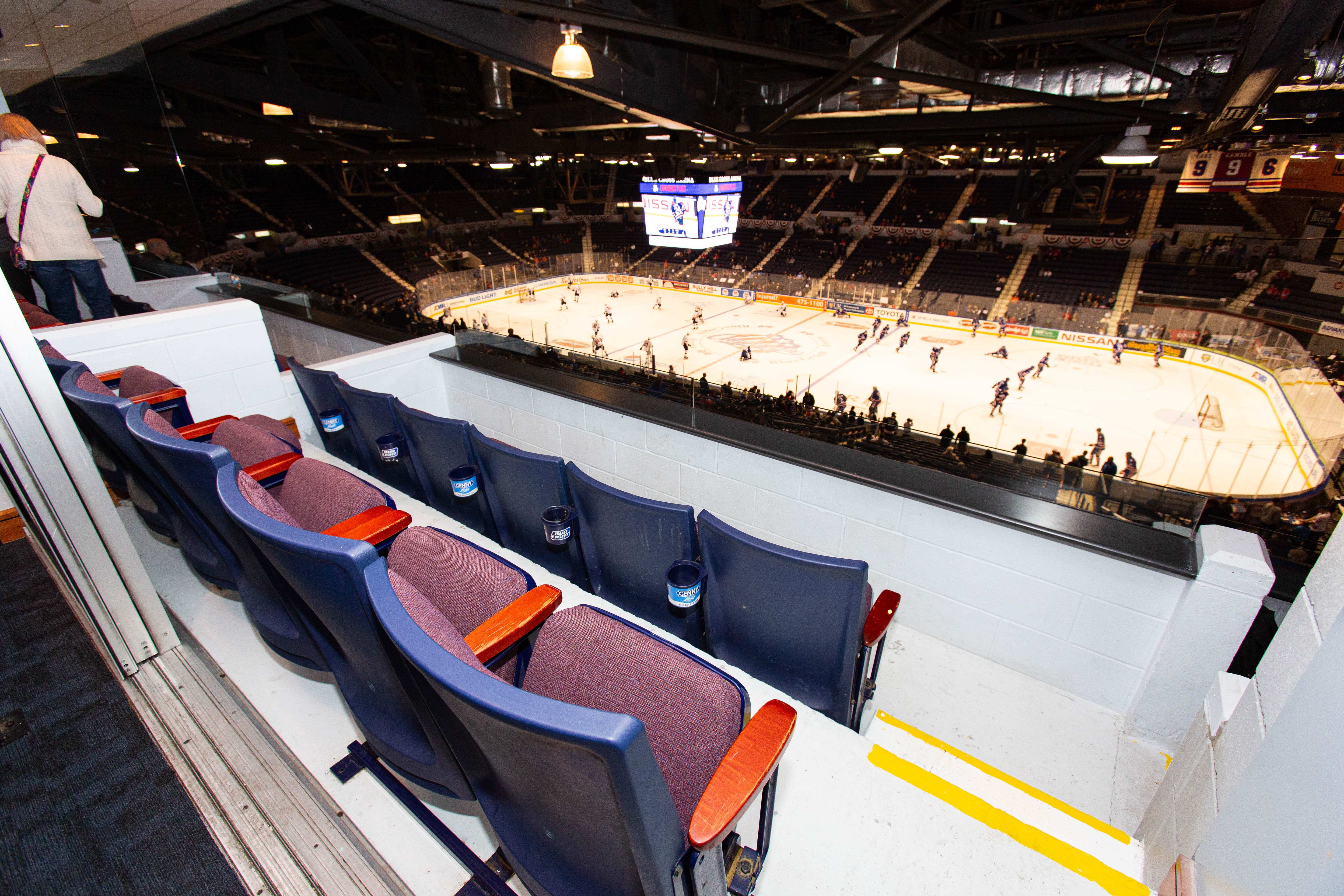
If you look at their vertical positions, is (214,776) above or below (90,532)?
below

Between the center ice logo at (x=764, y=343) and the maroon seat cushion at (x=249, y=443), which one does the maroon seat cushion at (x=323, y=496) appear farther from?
the center ice logo at (x=764, y=343)

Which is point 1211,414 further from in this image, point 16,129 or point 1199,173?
point 16,129

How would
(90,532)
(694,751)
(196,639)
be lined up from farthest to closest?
(196,639) < (90,532) < (694,751)

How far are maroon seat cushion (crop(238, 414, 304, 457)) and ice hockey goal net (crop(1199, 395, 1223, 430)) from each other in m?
11.6

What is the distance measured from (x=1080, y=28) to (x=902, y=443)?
541 centimetres

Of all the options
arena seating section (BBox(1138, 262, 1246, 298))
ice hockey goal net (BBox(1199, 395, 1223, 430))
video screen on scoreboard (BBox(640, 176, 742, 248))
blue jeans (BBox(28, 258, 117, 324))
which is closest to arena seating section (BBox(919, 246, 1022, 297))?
arena seating section (BBox(1138, 262, 1246, 298))

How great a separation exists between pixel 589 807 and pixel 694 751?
1.22 ft

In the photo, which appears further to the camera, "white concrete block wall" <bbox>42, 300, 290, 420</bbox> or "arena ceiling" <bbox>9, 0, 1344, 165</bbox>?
"arena ceiling" <bbox>9, 0, 1344, 165</bbox>

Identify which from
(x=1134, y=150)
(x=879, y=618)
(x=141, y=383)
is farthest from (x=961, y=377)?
(x=141, y=383)

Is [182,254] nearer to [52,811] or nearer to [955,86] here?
[52,811]

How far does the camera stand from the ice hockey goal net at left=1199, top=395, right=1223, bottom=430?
9.03m

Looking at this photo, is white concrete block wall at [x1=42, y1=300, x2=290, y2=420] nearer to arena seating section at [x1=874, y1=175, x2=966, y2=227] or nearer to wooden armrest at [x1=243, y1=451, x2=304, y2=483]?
wooden armrest at [x1=243, y1=451, x2=304, y2=483]

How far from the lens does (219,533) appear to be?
1536 mm

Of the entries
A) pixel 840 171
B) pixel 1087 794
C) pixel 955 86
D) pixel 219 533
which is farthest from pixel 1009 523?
pixel 840 171
